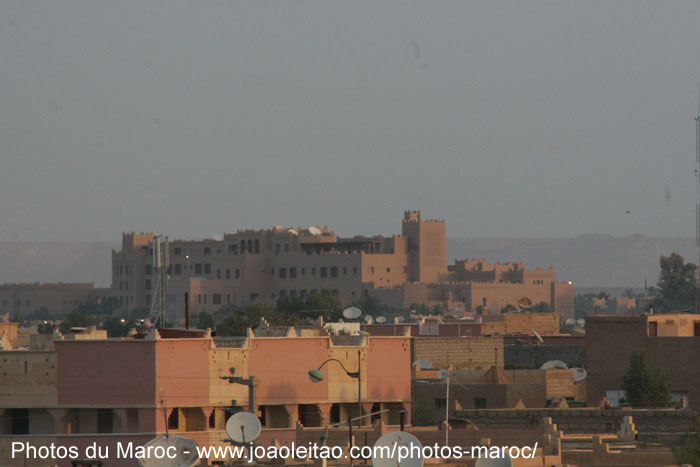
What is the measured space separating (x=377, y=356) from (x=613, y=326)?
9119mm

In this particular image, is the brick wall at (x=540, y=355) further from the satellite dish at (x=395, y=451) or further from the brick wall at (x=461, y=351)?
the satellite dish at (x=395, y=451)

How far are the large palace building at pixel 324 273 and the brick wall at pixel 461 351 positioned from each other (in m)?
89.6

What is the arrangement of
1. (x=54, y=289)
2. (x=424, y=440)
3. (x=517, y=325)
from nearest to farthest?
(x=424, y=440)
(x=517, y=325)
(x=54, y=289)

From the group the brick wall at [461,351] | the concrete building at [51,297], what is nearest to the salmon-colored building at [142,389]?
the brick wall at [461,351]

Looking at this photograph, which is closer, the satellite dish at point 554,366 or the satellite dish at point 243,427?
the satellite dish at point 243,427

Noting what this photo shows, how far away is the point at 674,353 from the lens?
40.5m

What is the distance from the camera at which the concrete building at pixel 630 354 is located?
1563 inches

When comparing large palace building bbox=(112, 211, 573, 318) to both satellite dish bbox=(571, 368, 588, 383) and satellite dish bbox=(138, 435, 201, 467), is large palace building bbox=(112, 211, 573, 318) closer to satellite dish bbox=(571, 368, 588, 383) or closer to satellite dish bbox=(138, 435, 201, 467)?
satellite dish bbox=(571, 368, 588, 383)

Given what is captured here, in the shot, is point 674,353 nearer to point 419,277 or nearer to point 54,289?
point 419,277

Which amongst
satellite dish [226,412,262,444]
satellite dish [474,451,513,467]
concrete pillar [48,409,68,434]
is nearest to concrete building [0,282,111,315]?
concrete pillar [48,409,68,434]

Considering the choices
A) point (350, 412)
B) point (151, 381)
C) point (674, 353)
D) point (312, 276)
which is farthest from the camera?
point (312, 276)

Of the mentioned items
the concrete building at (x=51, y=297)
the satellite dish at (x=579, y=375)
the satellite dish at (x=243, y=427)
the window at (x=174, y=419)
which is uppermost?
the concrete building at (x=51, y=297)

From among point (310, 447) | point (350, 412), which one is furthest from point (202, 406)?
point (310, 447)

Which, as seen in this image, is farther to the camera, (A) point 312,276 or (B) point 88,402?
(A) point 312,276
